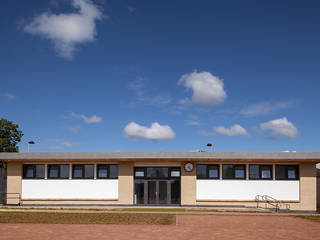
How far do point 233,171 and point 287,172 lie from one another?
4286 mm

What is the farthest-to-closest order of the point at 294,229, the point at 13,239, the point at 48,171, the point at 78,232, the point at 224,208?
the point at 48,171, the point at 224,208, the point at 294,229, the point at 78,232, the point at 13,239

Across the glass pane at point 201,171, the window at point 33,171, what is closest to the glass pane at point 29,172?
the window at point 33,171

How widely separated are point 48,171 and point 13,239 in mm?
19073

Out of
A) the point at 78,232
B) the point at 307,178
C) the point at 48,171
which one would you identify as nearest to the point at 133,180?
the point at 48,171

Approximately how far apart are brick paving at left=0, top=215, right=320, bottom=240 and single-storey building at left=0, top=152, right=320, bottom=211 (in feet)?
39.5

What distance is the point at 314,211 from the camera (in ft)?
100

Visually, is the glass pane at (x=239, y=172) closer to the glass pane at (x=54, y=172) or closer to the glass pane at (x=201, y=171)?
the glass pane at (x=201, y=171)

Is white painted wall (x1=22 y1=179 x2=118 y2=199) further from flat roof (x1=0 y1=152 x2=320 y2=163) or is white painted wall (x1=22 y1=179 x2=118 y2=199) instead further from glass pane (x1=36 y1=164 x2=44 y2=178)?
flat roof (x1=0 y1=152 x2=320 y2=163)

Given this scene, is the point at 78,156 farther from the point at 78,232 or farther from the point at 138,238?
the point at 138,238

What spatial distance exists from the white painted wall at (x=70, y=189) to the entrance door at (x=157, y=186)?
6.24ft

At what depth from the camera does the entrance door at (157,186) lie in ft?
103

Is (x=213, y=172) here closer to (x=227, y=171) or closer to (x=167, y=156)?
(x=227, y=171)

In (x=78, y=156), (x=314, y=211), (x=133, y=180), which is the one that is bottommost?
(x=314, y=211)

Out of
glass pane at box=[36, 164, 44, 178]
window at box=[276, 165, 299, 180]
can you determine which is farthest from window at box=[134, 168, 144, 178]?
window at box=[276, 165, 299, 180]
